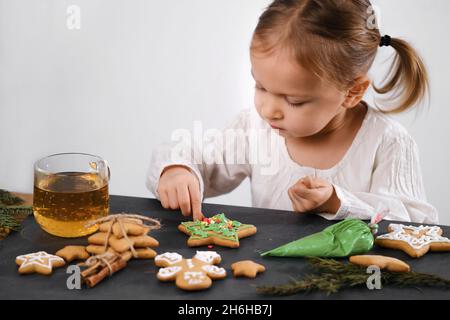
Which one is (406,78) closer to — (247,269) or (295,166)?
(295,166)

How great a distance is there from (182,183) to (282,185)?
40 centimetres

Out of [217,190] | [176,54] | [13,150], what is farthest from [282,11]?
[13,150]

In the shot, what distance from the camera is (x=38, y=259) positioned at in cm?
106

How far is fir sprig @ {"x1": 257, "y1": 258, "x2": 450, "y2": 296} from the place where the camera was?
1006mm

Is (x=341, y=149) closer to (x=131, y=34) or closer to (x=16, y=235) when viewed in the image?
(x=16, y=235)

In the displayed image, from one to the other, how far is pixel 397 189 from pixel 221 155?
471 millimetres

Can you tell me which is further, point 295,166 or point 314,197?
point 295,166

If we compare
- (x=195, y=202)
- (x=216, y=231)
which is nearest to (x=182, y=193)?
(x=195, y=202)

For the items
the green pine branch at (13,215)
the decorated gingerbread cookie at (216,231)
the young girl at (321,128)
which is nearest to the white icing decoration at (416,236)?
the young girl at (321,128)

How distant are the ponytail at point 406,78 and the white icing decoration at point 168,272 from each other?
0.87 metres

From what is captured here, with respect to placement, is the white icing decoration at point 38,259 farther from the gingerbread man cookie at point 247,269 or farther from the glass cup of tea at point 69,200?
the gingerbread man cookie at point 247,269

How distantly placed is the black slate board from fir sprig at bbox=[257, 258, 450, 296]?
0.04 ft

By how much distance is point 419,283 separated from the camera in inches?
41.4

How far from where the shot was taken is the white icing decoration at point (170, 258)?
1079 mm
